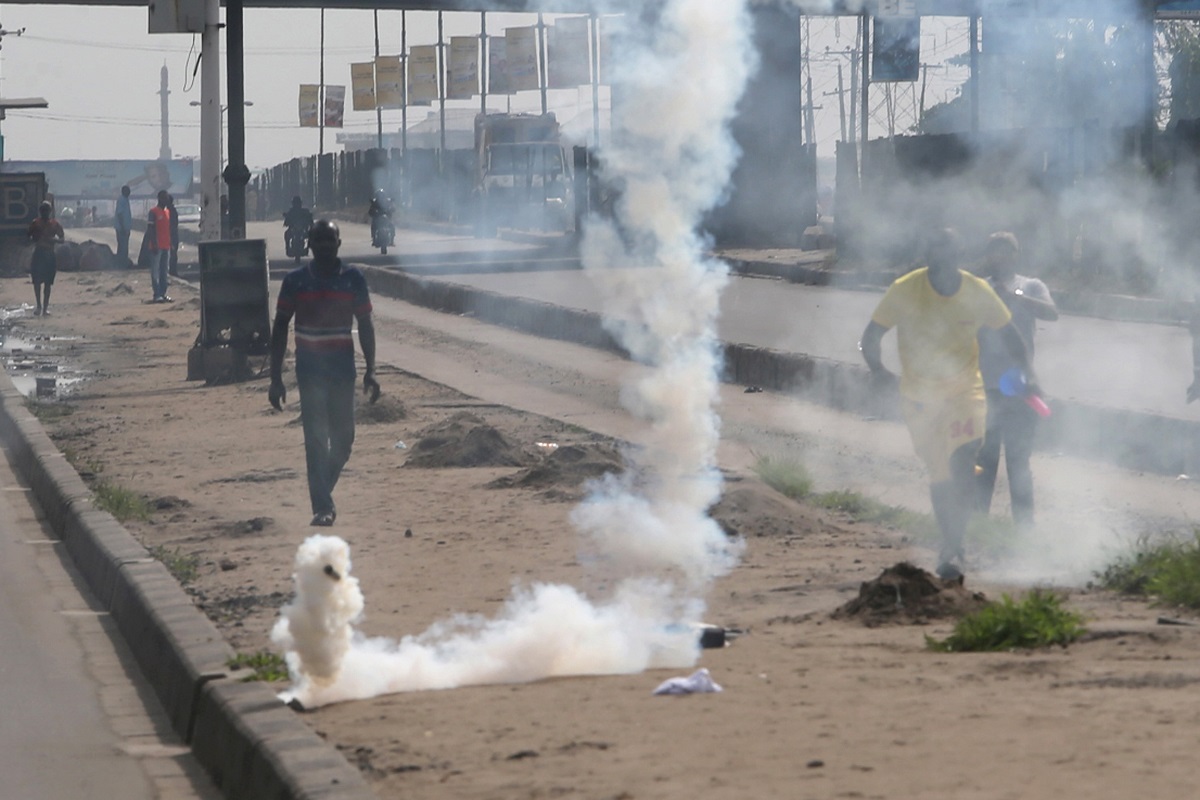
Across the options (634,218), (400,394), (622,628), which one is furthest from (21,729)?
(400,394)

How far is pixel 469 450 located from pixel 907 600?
6.02 metres

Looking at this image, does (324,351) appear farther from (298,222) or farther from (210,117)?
(298,222)

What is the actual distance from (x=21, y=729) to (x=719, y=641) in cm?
252

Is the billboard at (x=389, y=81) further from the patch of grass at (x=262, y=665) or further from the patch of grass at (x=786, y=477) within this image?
the patch of grass at (x=262, y=665)

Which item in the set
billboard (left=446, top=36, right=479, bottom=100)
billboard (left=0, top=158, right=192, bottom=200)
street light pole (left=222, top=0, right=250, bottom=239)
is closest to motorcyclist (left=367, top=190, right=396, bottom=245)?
billboard (left=446, top=36, right=479, bottom=100)

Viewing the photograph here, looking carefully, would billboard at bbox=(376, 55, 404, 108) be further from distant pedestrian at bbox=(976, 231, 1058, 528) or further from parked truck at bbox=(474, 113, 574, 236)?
distant pedestrian at bbox=(976, 231, 1058, 528)

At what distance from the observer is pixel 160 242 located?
31.7 metres

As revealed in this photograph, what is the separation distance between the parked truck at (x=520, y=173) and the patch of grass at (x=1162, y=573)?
166 ft

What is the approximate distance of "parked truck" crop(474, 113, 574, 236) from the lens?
195 feet

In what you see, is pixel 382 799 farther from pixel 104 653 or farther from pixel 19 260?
pixel 19 260

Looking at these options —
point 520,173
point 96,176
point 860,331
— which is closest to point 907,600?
point 860,331

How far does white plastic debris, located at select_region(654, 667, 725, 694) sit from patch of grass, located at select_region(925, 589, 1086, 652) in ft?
3.22

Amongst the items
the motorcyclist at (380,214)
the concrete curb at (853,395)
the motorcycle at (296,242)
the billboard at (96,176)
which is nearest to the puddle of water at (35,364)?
the concrete curb at (853,395)

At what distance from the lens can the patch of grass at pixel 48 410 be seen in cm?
1698
